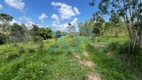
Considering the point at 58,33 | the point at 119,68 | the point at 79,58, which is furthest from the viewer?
the point at 58,33

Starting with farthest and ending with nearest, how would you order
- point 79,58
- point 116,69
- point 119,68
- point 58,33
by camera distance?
point 58,33 < point 79,58 < point 119,68 < point 116,69

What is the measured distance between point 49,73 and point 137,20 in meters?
5.65

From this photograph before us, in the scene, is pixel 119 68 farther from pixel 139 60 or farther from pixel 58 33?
pixel 58 33

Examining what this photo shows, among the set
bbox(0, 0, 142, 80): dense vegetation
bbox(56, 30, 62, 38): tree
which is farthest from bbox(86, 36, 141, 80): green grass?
bbox(56, 30, 62, 38): tree

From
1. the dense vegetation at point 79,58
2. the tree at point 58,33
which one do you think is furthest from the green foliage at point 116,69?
the tree at point 58,33

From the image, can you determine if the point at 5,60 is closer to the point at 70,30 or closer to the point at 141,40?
the point at 70,30

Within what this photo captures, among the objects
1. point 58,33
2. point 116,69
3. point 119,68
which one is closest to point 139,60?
point 119,68

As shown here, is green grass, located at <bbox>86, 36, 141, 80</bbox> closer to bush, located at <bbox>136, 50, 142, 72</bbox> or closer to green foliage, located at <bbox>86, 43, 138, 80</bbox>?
green foliage, located at <bbox>86, 43, 138, 80</bbox>

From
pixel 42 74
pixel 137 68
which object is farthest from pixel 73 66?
pixel 137 68

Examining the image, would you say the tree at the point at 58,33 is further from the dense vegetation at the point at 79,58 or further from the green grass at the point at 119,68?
the green grass at the point at 119,68

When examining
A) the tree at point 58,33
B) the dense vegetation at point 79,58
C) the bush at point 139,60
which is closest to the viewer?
the dense vegetation at point 79,58

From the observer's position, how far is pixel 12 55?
784 cm

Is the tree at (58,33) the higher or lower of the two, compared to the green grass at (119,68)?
higher

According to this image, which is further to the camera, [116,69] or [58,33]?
[58,33]
